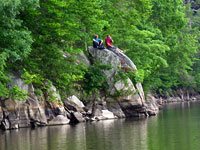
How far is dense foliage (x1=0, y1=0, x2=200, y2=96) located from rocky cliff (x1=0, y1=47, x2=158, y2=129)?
942mm

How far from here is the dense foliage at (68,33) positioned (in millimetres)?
23547

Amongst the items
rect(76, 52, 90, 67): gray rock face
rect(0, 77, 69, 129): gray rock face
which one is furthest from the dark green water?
rect(76, 52, 90, 67): gray rock face

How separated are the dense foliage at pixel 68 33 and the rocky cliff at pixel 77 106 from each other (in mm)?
942

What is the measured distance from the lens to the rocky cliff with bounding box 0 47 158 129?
26.1 meters

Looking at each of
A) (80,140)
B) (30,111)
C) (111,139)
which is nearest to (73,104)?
(30,111)

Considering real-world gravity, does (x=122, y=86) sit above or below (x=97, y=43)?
below

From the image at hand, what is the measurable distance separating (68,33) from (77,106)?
5386 millimetres

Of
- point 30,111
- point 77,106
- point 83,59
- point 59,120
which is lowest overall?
point 59,120

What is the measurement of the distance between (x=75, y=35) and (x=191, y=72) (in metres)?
41.2

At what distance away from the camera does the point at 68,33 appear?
90.8 feet

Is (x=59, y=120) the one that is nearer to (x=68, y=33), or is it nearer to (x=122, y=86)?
(x=68, y=33)

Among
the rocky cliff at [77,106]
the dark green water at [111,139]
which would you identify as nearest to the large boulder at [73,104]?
the rocky cliff at [77,106]

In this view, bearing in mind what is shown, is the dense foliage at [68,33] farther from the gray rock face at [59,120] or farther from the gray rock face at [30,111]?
the gray rock face at [59,120]

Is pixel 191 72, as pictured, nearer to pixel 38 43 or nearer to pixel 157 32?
pixel 157 32
